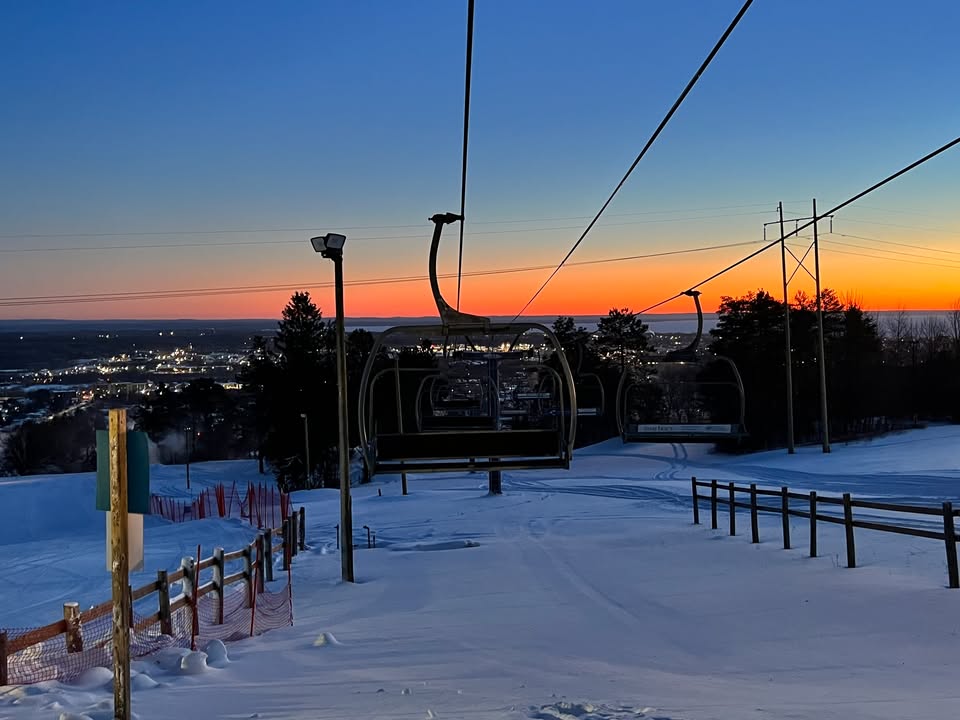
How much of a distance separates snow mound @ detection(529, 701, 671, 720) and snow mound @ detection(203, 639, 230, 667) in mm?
3218

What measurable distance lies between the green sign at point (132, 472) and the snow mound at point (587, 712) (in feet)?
8.85

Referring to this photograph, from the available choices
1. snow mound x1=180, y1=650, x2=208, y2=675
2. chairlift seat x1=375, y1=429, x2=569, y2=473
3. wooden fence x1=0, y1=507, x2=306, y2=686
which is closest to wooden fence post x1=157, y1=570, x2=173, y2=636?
wooden fence x1=0, y1=507, x2=306, y2=686

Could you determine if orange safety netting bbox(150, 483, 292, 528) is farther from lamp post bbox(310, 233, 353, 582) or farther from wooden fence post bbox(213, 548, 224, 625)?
wooden fence post bbox(213, 548, 224, 625)

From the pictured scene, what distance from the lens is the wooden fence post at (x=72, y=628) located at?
24.9 feet

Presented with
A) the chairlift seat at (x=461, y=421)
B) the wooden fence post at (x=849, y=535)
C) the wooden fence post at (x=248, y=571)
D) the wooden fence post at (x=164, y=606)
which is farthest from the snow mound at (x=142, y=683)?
the chairlift seat at (x=461, y=421)

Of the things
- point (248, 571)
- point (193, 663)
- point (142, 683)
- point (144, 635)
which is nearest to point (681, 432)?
point (248, 571)

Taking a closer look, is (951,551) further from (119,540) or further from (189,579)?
(119,540)

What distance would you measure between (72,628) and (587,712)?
182 inches

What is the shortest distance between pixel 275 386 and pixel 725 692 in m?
55.1

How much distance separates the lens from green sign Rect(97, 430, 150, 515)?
480 cm

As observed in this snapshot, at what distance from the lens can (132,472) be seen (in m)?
4.86

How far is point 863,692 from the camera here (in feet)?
21.2

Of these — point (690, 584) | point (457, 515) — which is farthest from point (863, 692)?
point (457, 515)

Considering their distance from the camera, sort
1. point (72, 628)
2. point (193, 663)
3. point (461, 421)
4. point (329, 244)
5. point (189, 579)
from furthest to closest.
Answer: point (461, 421), point (329, 244), point (189, 579), point (72, 628), point (193, 663)
